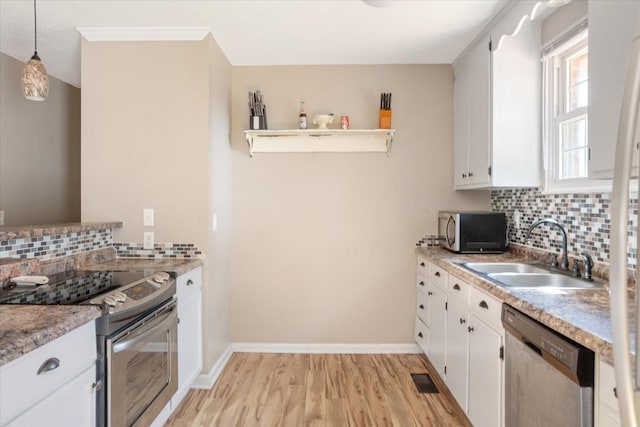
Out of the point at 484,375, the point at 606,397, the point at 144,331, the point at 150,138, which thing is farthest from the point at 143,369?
the point at 606,397

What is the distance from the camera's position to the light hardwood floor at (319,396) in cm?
211

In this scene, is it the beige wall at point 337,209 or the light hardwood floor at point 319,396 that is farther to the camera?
the beige wall at point 337,209

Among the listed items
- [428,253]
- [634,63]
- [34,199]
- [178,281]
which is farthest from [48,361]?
[34,199]

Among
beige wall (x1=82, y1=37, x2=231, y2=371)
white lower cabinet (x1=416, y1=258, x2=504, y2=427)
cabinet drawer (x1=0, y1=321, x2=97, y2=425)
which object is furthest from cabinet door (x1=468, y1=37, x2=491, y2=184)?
cabinet drawer (x1=0, y1=321, x2=97, y2=425)

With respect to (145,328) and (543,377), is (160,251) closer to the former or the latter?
(145,328)

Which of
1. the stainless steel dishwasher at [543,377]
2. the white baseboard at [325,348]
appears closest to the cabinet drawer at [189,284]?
the white baseboard at [325,348]

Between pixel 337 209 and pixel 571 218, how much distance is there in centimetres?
166

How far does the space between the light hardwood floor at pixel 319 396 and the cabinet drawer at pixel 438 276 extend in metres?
0.73

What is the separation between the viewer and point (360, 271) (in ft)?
9.99

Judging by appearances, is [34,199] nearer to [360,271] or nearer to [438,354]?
[360,271]

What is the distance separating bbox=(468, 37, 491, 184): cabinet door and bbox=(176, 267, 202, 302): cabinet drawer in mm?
2077

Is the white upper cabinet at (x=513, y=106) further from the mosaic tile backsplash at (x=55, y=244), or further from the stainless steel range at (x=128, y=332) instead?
the mosaic tile backsplash at (x=55, y=244)

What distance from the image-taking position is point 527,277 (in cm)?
201

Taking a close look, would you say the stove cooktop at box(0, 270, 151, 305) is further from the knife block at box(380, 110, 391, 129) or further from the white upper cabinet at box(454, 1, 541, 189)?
the white upper cabinet at box(454, 1, 541, 189)
